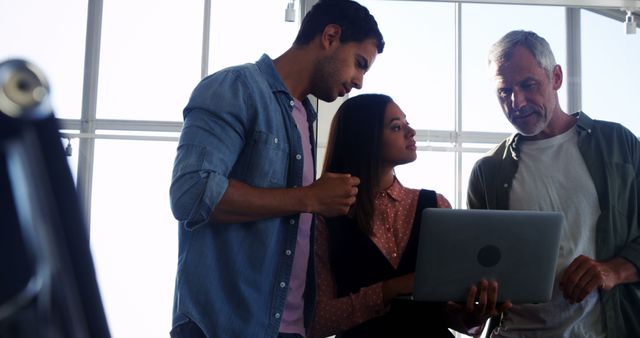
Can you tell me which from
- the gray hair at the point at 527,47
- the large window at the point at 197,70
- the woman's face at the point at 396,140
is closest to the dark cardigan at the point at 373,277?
the woman's face at the point at 396,140

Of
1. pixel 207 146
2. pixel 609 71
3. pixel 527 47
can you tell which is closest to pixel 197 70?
pixel 609 71

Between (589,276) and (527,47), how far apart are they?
71cm

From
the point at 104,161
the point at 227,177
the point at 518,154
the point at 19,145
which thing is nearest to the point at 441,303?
the point at 518,154

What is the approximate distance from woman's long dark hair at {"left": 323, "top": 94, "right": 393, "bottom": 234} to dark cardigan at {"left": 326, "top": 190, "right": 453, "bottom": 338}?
0.28ft

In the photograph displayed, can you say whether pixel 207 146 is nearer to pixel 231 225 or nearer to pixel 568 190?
pixel 231 225

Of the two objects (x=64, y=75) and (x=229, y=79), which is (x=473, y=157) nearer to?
(x=64, y=75)

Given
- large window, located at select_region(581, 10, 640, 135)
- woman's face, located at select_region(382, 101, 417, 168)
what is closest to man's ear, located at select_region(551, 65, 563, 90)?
woman's face, located at select_region(382, 101, 417, 168)

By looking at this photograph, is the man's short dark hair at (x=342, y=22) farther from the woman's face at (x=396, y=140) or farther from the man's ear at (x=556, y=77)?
the man's ear at (x=556, y=77)

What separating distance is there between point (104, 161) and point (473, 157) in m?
2.42

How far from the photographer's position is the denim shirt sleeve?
1.37 metres

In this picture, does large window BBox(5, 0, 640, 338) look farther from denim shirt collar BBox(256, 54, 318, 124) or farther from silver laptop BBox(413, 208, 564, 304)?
denim shirt collar BBox(256, 54, 318, 124)

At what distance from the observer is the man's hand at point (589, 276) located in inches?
69.9

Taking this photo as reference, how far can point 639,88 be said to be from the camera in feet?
17.7

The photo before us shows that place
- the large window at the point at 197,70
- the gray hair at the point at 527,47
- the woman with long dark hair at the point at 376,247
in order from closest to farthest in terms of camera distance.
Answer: the woman with long dark hair at the point at 376,247
the gray hair at the point at 527,47
the large window at the point at 197,70
